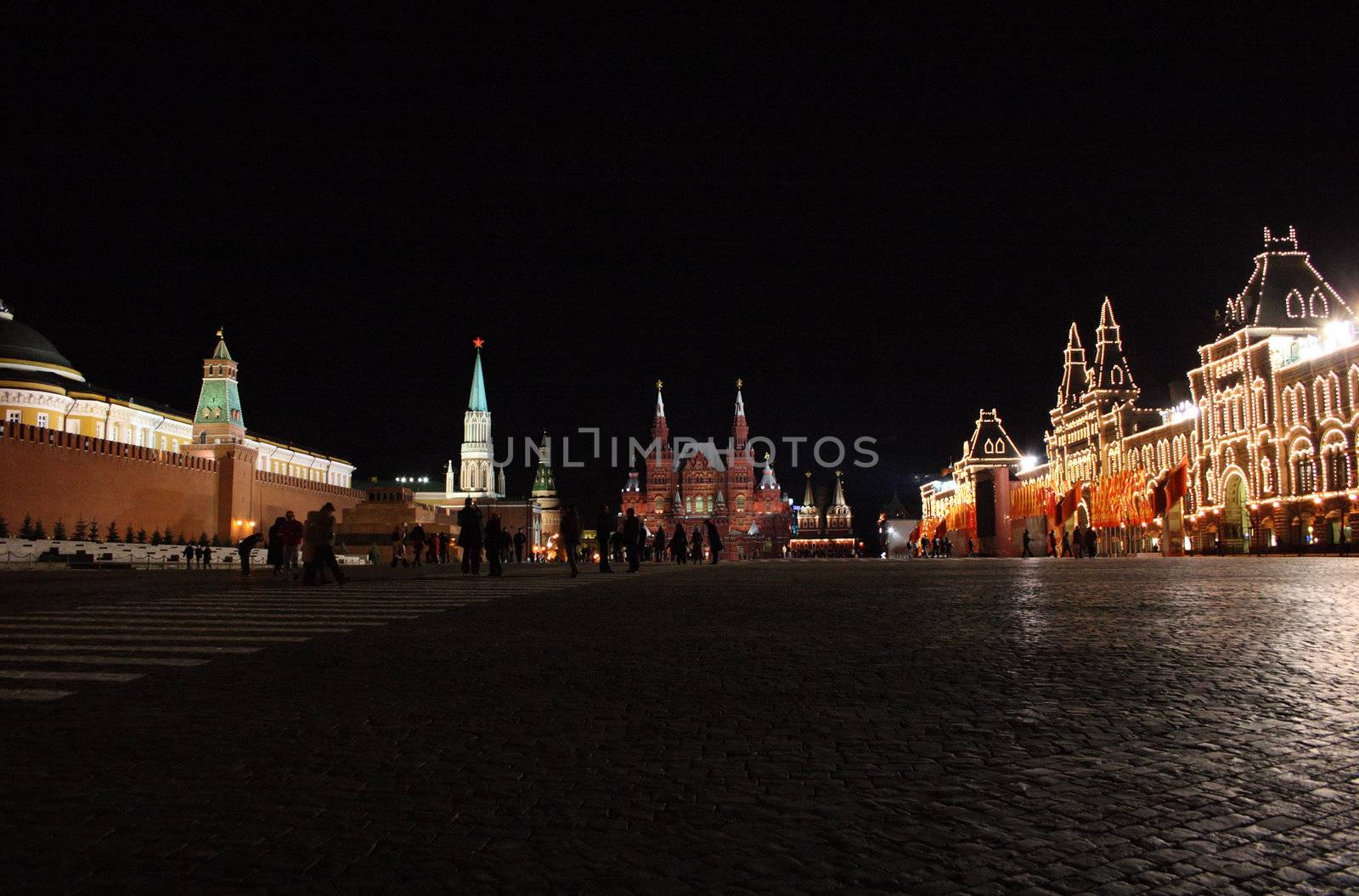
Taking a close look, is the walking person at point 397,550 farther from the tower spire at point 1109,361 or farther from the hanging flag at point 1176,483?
the tower spire at point 1109,361

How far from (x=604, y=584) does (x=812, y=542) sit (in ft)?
381

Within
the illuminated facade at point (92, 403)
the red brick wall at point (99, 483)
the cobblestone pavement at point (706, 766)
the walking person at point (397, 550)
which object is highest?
the illuminated facade at point (92, 403)

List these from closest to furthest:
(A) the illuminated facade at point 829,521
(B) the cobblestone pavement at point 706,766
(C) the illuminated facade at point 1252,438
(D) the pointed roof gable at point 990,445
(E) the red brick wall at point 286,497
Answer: (B) the cobblestone pavement at point 706,766 → (C) the illuminated facade at point 1252,438 → (E) the red brick wall at point 286,497 → (D) the pointed roof gable at point 990,445 → (A) the illuminated facade at point 829,521

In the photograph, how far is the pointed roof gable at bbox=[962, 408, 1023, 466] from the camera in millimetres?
98312

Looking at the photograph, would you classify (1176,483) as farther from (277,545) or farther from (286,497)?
(277,545)

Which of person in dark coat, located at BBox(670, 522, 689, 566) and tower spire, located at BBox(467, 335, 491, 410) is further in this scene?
tower spire, located at BBox(467, 335, 491, 410)

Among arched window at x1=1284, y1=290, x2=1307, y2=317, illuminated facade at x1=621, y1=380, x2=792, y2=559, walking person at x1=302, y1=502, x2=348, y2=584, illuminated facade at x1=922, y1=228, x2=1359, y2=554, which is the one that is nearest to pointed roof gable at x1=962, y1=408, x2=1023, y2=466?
illuminated facade at x1=922, y1=228, x2=1359, y2=554

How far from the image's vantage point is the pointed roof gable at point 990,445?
98.3m

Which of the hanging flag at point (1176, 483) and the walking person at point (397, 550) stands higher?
the hanging flag at point (1176, 483)

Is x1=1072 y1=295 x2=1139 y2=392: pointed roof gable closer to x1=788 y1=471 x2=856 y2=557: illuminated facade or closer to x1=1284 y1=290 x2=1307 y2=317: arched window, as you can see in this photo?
x1=1284 y1=290 x2=1307 y2=317: arched window

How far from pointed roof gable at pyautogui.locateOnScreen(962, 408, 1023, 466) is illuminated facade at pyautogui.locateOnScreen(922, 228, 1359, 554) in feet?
69.0

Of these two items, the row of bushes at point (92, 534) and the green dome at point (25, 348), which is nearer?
the row of bushes at point (92, 534)

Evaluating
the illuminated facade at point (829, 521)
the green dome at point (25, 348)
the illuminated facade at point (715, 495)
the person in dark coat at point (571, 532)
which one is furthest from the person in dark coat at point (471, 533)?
the illuminated facade at point (829, 521)

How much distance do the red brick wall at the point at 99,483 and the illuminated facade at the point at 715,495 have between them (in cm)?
7194
